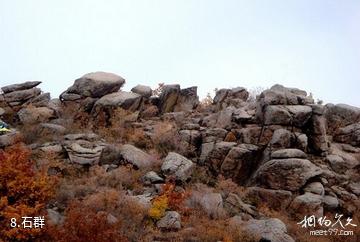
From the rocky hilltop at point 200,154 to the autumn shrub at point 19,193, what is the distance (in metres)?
0.89

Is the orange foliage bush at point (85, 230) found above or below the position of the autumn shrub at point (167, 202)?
above

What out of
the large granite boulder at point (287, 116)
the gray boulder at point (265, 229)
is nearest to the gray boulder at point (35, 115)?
the large granite boulder at point (287, 116)

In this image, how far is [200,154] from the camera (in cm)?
2419

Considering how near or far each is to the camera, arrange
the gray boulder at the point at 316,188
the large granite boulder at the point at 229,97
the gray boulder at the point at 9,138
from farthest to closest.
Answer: the large granite boulder at the point at 229,97 < the gray boulder at the point at 9,138 < the gray boulder at the point at 316,188

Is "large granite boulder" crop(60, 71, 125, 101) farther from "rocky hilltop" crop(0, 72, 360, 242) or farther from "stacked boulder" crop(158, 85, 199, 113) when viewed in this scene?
"stacked boulder" crop(158, 85, 199, 113)

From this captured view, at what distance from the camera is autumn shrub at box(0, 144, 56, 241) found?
1437 centimetres

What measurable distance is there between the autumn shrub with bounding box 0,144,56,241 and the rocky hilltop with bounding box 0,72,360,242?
888 millimetres

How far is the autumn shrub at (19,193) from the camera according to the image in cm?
1437

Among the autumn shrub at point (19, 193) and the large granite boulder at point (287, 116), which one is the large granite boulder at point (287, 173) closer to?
the large granite boulder at point (287, 116)

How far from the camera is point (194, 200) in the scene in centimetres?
1923

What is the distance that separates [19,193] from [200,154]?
10984 mm


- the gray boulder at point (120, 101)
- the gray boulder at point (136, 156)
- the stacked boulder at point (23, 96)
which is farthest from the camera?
the stacked boulder at point (23, 96)

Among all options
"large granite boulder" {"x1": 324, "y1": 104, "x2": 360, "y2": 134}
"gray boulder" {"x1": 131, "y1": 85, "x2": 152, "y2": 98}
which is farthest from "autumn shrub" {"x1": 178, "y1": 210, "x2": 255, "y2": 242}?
"gray boulder" {"x1": 131, "y1": 85, "x2": 152, "y2": 98}

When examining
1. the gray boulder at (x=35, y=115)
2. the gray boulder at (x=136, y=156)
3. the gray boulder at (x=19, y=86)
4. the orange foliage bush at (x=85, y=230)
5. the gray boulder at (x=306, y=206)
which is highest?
the gray boulder at (x=19, y=86)
